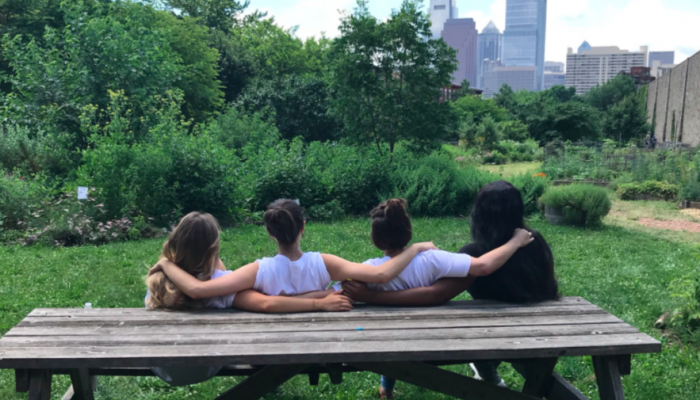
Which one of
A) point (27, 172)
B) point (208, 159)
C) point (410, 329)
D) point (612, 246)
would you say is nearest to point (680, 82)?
point (612, 246)

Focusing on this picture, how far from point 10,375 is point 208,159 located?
23.4 feet

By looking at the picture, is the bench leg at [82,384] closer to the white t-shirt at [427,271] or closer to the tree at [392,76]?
the white t-shirt at [427,271]

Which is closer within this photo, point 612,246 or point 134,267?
point 134,267

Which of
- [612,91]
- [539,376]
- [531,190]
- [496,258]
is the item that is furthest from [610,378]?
[612,91]

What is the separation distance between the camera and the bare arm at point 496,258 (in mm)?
3061

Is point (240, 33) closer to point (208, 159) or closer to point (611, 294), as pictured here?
point (208, 159)

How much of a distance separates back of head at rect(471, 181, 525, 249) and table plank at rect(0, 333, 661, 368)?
0.79 m

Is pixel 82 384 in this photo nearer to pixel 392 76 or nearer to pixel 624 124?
pixel 392 76

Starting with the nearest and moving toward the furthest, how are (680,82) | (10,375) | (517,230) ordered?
(517,230) → (10,375) → (680,82)

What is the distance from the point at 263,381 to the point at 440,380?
893mm

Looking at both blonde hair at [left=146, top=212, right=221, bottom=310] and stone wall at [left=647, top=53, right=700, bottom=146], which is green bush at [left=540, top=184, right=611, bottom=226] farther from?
stone wall at [left=647, top=53, right=700, bottom=146]

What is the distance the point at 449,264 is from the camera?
310 centimetres

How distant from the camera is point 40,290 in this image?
6195 mm

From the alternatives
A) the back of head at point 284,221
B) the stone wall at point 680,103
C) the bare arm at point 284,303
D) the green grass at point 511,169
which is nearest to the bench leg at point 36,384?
the bare arm at point 284,303
